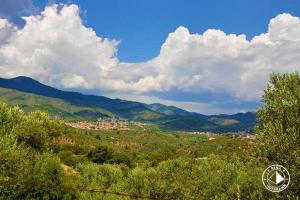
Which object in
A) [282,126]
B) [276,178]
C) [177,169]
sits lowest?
[177,169]

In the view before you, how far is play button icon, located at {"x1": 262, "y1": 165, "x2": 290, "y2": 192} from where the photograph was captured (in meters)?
41.7

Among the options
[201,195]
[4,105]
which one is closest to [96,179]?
[4,105]

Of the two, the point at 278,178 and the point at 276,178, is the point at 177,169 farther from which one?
the point at 278,178

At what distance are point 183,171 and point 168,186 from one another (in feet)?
27.3

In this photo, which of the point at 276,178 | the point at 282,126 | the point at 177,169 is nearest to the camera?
the point at 276,178

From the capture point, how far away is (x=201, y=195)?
88375mm

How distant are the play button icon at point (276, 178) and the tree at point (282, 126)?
112cm

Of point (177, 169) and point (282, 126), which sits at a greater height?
point (282, 126)

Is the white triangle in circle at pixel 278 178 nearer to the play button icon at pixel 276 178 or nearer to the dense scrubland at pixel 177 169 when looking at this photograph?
the play button icon at pixel 276 178

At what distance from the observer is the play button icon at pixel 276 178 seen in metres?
41.7

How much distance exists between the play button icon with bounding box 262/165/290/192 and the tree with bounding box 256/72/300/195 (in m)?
1.12

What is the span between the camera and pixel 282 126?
4584 cm

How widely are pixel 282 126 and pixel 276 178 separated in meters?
6.08

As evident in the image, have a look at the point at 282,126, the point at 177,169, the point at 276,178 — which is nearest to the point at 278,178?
the point at 276,178
